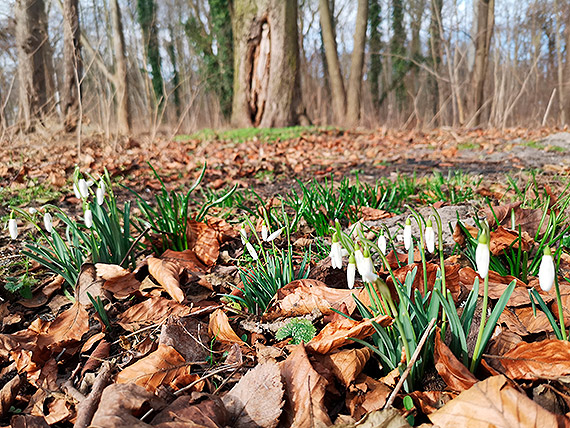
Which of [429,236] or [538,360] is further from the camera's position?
[429,236]

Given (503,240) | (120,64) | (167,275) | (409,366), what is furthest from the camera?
(120,64)

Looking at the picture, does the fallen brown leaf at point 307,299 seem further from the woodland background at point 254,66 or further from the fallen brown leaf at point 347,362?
the woodland background at point 254,66

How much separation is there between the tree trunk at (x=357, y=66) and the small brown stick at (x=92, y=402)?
12.5 meters

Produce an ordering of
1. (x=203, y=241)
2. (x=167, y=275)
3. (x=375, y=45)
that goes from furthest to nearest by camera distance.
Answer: (x=375, y=45) < (x=203, y=241) < (x=167, y=275)

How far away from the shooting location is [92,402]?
1.20 m

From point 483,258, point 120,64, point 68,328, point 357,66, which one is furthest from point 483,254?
point 357,66

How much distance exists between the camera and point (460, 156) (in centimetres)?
626

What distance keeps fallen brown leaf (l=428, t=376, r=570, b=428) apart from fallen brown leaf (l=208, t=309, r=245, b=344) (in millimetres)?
742

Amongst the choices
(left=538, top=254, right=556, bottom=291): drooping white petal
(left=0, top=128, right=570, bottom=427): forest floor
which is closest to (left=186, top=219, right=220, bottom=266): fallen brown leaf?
(left=0, top=128, right=570, bottom=427): forest floor

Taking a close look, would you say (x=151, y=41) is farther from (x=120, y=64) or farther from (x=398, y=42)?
Result: (x=120, y=64)

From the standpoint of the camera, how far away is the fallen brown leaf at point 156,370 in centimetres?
130

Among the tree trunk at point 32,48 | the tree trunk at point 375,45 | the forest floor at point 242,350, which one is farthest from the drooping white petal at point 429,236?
the tree trunk at point 375,45

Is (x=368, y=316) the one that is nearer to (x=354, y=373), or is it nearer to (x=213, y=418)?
(x=354, y=373)

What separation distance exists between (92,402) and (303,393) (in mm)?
613
